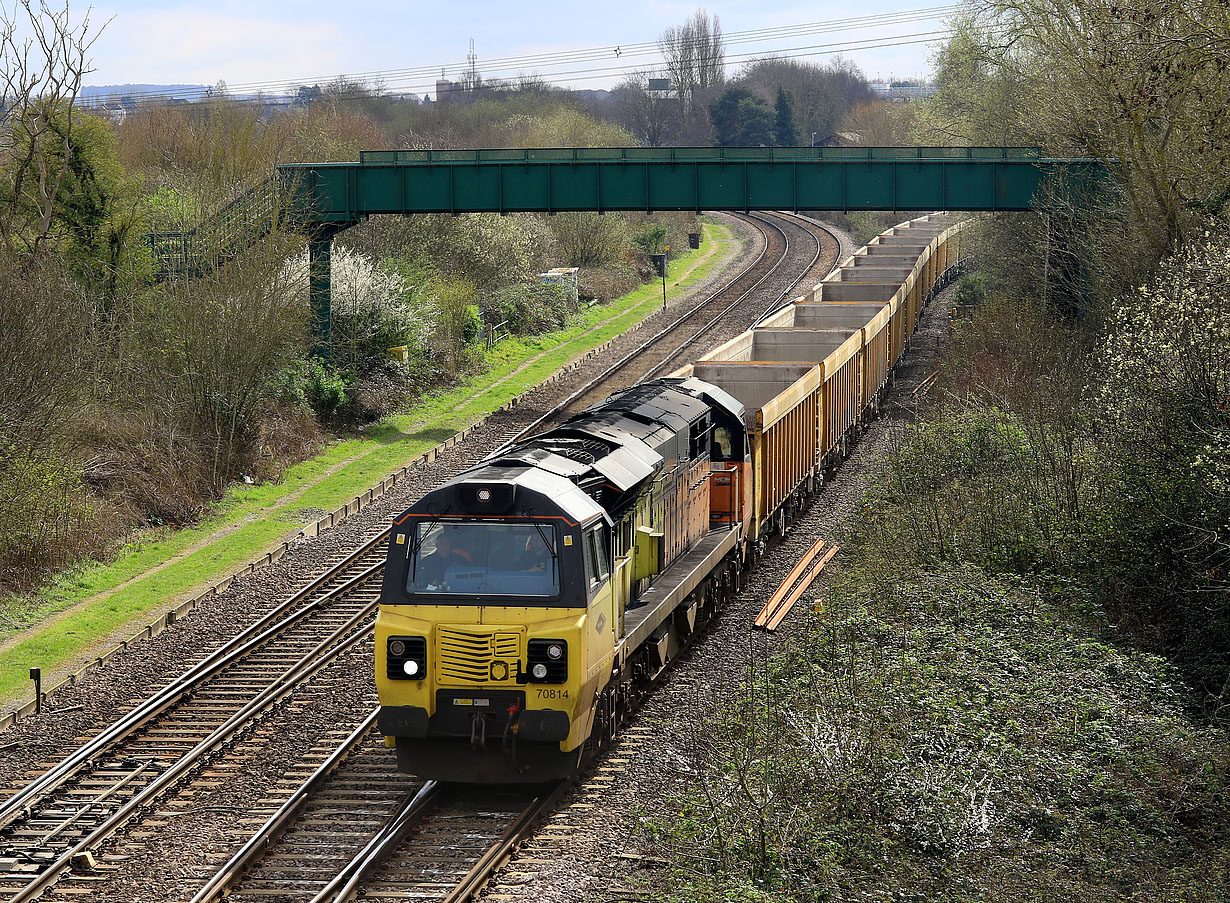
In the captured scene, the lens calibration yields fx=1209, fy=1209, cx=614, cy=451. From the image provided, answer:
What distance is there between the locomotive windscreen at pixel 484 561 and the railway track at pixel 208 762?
90.1 inches

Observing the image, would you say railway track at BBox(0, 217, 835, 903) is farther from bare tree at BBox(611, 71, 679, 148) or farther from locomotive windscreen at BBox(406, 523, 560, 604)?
bare tree at BBox(611, 71, 679, 148)

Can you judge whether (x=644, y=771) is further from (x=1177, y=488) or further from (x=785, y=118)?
(x=785, y=118)

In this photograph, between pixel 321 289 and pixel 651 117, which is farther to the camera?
pixel 651 117

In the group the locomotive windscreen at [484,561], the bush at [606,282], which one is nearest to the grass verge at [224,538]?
the locomotive windscreen at [484,561]

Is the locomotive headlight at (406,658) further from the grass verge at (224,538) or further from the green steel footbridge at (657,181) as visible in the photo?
the green steel footbridge at (657,181)

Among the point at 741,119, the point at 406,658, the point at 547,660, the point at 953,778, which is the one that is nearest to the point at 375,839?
the point at 406,658

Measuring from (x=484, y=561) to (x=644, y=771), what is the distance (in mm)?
3121

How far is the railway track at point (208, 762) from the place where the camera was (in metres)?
11.4

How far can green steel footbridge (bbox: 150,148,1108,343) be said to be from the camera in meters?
35.1

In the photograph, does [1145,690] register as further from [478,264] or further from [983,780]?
[478,264]

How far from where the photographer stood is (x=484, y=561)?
12.1 metres

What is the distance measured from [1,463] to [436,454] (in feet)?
37.2

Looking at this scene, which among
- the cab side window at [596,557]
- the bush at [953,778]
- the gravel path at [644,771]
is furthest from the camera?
the cab side window at [596,557]

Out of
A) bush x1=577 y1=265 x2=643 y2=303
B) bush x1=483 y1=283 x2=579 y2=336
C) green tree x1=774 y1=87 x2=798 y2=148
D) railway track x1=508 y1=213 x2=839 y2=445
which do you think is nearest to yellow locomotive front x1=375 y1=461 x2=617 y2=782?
railway track x1=508 y1=213 x2=839 y2=445
